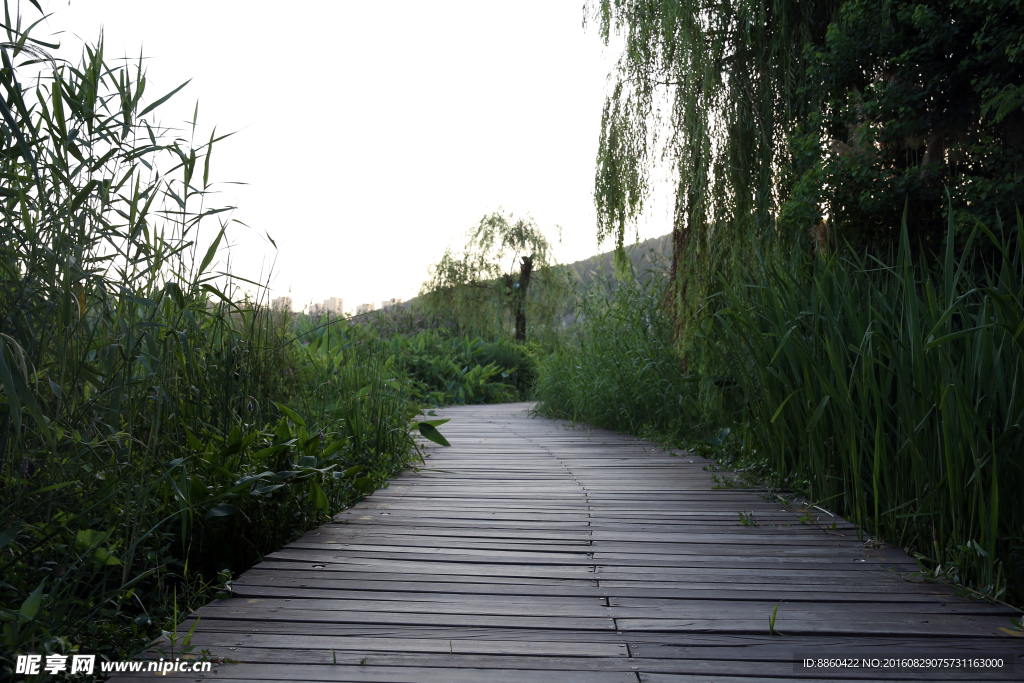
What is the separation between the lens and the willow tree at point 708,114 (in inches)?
171

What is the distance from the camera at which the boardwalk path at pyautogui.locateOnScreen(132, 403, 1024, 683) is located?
1.43m

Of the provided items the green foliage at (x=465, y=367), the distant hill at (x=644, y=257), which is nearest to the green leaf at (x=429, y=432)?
the distant hill at (x=644, y=257)

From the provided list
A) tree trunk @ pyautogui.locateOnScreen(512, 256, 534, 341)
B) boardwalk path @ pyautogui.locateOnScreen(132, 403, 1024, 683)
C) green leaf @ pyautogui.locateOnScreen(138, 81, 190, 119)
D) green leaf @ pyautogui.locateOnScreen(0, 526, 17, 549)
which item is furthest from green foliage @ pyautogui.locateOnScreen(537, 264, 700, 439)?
tree trunk @ pyautogui.locateOnScreen(512, 256, 534, 341)

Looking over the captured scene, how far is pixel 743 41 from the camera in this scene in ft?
15.2

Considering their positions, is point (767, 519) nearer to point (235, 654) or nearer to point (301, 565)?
point (301, 565)

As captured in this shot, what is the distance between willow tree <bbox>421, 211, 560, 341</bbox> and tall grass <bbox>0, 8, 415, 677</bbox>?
1197cm

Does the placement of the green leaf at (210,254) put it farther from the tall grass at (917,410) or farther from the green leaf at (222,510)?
the tall grass at (917,410)

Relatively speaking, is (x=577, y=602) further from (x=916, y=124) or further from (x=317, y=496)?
(x=916, y=124)

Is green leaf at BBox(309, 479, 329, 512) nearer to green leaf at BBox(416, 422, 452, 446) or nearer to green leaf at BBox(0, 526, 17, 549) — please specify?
green leaf at BBox(0, 526, 17, 549)

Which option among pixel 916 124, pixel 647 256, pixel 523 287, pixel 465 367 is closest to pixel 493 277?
pixel 523 287

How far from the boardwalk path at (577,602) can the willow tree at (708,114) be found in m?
2.23

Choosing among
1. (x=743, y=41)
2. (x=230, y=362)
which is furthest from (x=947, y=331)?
(x=743, y=41)

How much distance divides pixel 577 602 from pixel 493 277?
1343 cm

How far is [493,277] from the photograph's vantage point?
1502 centimetres
